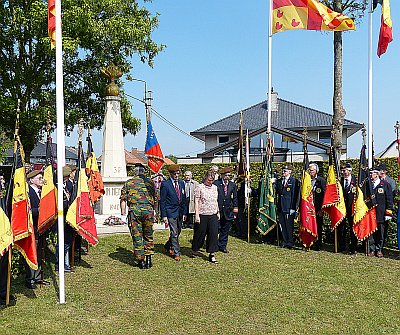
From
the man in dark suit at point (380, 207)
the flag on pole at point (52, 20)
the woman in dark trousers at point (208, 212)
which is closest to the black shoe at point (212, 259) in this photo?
the woman in dark trousers at point (208, 212)

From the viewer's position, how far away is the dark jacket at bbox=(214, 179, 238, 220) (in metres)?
9.65

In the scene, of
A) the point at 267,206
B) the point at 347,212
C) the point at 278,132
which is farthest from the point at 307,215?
the point at 278,132

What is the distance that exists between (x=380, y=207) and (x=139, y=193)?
15.7 ft

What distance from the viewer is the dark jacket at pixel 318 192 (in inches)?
388

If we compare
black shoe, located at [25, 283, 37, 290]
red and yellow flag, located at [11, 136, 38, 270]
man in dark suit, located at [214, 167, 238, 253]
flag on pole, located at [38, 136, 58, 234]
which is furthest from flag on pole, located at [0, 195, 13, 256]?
man in dark suit, located at [214, 167, 238, 253]

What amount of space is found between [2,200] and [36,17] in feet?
39.7

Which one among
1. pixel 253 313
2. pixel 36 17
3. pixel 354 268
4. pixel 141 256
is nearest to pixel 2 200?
pixel 141 256

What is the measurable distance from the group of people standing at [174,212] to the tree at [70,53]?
9349 millimetres

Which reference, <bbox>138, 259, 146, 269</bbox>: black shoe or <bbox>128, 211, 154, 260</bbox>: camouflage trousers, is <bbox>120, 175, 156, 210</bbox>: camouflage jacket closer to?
<bbox>128, 211, 154, 260</bbox>: camouflage trousers

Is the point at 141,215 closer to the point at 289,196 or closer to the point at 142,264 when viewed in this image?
the point at 142,264

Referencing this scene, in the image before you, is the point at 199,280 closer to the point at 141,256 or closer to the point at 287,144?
the point at 141,256

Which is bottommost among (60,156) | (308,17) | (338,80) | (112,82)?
(60,156)

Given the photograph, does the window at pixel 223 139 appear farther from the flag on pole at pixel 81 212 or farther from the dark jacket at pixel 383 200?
the flag on pole at pixel 81 212

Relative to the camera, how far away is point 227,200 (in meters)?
9.74
